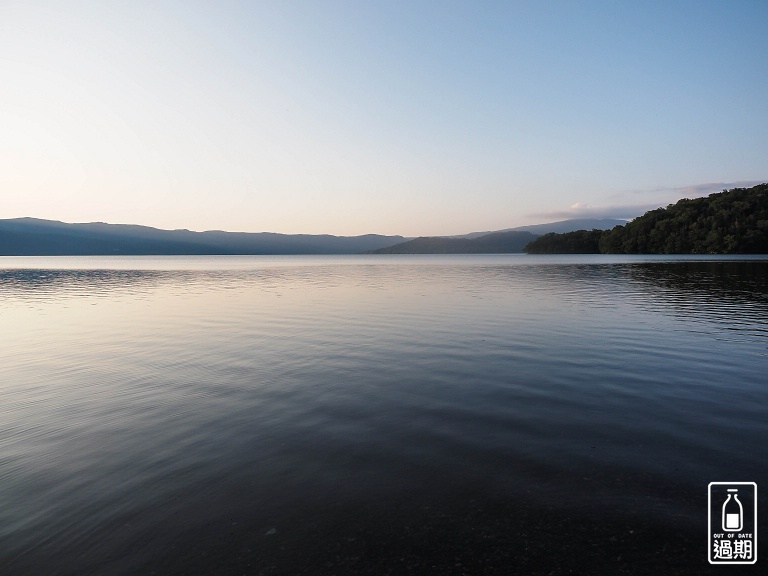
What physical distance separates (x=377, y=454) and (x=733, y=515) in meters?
6.59

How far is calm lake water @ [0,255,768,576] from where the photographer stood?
6.75m

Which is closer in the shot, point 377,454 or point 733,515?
point 733,515

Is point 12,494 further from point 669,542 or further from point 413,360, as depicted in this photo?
point 413,360

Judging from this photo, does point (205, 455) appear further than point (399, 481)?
Yes

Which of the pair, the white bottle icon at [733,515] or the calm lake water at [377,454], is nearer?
the calm lake water at [377,454]

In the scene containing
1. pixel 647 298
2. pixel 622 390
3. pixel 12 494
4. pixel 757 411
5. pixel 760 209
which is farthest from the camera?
pixel 760 209

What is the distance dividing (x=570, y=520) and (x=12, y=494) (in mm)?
10461

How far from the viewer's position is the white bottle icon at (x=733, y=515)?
713cm

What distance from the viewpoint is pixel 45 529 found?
7.45 meters

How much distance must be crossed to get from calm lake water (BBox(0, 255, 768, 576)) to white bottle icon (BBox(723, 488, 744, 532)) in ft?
1.03

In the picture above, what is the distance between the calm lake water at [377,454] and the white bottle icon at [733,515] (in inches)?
12.4

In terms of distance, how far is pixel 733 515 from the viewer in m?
7.35

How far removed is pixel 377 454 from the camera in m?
10.1

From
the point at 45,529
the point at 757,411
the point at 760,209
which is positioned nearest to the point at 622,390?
the point at 757,411
